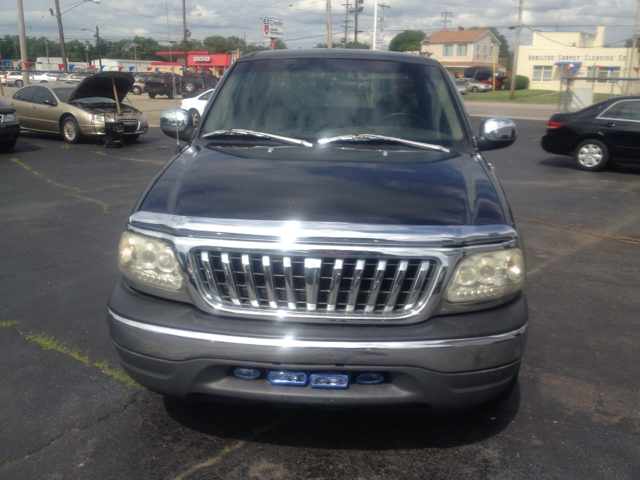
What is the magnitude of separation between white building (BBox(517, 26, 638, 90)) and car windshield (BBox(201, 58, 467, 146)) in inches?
2448

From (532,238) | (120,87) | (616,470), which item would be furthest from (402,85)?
(120,87)

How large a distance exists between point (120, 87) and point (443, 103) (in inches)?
538

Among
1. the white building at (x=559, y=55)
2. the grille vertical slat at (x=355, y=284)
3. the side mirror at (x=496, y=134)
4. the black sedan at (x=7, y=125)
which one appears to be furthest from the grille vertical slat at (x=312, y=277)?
the white building at (x=559, y=55)

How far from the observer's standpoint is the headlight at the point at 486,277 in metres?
2.66

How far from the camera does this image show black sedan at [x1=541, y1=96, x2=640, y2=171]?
11.9m

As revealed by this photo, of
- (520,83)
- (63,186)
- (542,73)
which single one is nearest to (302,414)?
(63,186)

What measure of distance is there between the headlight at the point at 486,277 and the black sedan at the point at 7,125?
14.2 m

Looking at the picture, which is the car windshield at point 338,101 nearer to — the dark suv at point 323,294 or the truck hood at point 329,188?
the truck hood at point 329,188

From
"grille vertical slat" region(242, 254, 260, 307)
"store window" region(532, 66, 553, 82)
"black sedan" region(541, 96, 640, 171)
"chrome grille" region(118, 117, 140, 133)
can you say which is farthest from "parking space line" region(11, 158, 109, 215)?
"store window" region(532, 66, 553, 82)

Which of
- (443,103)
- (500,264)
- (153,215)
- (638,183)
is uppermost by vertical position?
(443,103)

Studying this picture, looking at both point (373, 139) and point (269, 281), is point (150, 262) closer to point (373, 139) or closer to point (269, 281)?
point (269, 281)

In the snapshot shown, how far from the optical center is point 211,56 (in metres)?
60.7

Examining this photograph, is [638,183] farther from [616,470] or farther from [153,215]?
[153,215]

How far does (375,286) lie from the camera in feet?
8.56
